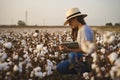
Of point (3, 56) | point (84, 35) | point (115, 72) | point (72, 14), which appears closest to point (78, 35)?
point (84, 35)

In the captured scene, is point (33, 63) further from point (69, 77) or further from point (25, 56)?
point (69, 77)

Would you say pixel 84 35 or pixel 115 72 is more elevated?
pixel 84 35

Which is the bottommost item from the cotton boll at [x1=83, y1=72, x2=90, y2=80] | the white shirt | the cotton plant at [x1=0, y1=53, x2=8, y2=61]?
the cotton boll at [x1=83, y1=72, x2=90, y2=80]

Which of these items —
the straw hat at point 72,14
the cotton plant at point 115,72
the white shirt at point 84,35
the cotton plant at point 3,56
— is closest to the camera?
the cotton plant at point 115,72

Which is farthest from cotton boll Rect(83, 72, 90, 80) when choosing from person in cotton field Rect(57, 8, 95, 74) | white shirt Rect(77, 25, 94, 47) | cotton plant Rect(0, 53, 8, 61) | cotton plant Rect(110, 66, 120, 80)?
cotton plant Rect(110, 66, 120, 80)

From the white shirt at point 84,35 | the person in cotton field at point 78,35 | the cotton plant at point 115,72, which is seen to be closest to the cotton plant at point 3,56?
the person in cotton field at point 78,35

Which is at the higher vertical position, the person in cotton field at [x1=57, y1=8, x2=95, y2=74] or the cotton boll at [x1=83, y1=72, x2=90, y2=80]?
the person in cotton field at [x1=57, y1=8, x2=95, y2=74]

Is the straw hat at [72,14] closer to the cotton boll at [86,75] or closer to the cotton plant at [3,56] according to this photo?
the cotton boll at [86,75]

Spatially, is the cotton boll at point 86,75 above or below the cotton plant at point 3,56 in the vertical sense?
below

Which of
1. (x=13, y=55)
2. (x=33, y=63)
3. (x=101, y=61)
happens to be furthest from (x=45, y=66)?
(x=101, y=61)

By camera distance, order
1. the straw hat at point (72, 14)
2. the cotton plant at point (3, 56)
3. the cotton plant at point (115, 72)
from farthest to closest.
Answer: the straw hat at point (72, 14)
the cotton plant at point (3, 56)
the cotton plant at point (115, 72)

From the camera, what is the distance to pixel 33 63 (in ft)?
21.7

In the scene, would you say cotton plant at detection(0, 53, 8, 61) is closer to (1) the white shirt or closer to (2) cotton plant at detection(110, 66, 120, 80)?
(1) the white shirt

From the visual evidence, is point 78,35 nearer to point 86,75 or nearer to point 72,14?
point 72,14
